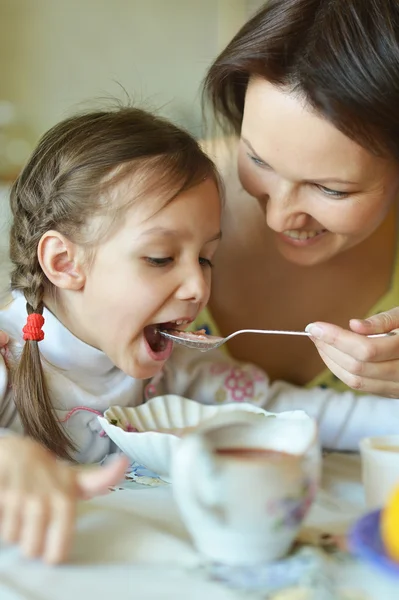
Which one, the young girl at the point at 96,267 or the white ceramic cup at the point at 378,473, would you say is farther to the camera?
the young girl at the point at 96,267

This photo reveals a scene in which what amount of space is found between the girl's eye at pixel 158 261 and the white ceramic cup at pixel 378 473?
39cm

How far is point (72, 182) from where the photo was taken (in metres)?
1.06

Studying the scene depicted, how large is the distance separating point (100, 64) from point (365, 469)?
85.1 inches

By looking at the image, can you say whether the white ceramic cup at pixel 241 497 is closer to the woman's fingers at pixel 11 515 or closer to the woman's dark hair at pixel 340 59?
the woman's fingers at pixel 11 515

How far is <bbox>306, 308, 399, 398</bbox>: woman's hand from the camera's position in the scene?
2.97 ft

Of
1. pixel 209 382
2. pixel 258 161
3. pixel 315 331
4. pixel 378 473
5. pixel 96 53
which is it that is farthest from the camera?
pixel 96 53

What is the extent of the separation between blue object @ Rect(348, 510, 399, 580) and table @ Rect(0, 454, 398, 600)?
0.03 meters

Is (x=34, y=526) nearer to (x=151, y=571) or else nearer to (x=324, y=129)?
(x=151, y=571)

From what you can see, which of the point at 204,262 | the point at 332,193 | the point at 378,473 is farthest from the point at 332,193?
the point at 378,473

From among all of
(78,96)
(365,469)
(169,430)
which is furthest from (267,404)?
(78,96)

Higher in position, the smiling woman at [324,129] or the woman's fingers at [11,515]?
the smiling woman at [324,129]

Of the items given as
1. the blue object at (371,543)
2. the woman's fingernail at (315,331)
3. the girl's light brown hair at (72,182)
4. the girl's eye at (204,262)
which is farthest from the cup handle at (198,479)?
the girl's eye at (204,262)

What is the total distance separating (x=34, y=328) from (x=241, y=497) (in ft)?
1.84

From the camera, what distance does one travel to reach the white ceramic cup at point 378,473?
760mm
